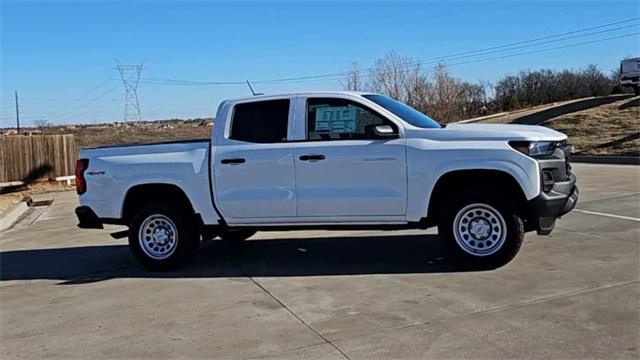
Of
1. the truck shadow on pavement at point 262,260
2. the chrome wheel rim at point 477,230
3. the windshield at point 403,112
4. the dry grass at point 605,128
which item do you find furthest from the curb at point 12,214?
the dry grass at point 605,128

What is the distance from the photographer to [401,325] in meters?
5.00

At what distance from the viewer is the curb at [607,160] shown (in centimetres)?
1906

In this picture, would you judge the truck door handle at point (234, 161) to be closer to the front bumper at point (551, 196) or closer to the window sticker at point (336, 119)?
the window sticker at point (336, 119)

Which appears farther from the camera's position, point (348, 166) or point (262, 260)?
point (262, 260)

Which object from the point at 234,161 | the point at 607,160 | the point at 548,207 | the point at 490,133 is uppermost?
the point at 490,133

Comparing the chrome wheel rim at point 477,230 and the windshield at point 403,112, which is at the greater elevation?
the windshield at point 403,112

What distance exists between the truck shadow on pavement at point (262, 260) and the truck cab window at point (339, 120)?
1.52m

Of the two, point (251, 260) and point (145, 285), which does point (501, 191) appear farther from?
point (145, 285)

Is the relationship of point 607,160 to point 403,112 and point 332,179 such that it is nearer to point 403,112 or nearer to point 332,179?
point 403,112

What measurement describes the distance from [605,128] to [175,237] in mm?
24209

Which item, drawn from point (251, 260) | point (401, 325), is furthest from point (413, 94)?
point (401, 325)

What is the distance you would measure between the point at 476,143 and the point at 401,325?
2370 mm

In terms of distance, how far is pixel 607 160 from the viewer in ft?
65.9

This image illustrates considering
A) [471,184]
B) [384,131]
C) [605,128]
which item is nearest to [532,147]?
[471,184]
